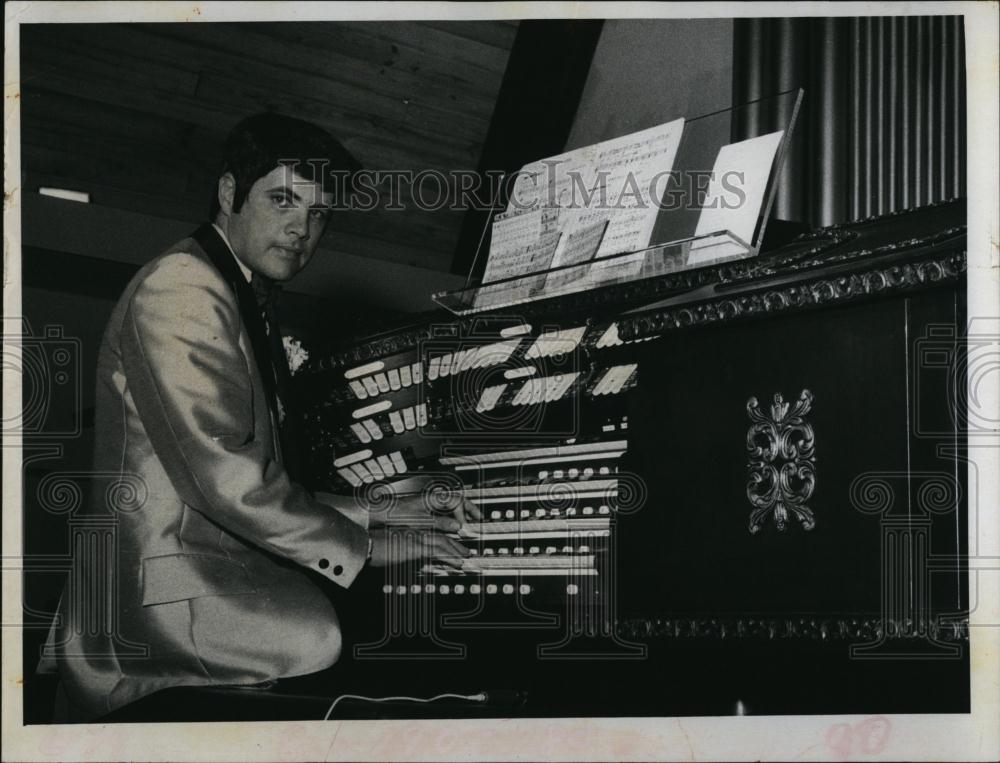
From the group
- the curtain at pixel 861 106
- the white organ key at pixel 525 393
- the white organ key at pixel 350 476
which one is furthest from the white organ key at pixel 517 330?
the curtain at pixel 861 106

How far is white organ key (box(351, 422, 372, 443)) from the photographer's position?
260 cm

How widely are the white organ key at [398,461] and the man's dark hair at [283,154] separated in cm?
58

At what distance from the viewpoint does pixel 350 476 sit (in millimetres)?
2598

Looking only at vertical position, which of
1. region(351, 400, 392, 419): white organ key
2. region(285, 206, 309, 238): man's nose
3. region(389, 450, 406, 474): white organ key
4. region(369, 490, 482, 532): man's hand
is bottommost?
region(369, 490, 482, 532): man's hand

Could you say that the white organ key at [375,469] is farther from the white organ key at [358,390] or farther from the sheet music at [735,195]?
the sheet music at [735,195]

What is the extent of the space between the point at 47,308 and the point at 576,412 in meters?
1.19

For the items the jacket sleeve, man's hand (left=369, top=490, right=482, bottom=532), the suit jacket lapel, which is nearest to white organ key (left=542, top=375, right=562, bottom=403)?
man's hand (left=369, top=490, right=482, bottom=532)

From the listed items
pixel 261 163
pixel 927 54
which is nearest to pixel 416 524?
pixel 261 163

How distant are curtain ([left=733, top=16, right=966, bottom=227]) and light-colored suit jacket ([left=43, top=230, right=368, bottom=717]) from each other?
1.23 metres

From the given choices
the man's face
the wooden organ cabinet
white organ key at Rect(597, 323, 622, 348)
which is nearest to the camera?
the wooden organ cabinet

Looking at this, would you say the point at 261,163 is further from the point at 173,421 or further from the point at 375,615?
the point at 375,615

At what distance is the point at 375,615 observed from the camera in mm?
2551

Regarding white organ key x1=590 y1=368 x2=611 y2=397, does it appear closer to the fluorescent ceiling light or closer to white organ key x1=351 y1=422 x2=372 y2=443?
white organ key x1=351 y1=422 x2=372 y2=443

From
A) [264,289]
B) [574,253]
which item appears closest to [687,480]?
[574,253]
